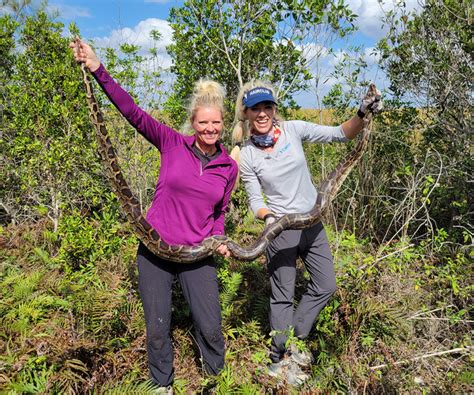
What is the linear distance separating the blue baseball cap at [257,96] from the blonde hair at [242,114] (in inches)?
3.8

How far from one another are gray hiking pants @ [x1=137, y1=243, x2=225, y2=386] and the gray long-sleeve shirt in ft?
2.97

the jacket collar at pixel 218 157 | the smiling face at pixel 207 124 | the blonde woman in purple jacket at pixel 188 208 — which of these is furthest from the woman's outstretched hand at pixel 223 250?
the smiling face at pixel 207 124

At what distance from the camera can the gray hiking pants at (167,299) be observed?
11.0 ft

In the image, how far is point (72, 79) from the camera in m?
6.27

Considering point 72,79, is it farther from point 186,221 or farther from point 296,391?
point 296,391

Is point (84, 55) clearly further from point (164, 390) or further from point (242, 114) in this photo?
point (164, 390)

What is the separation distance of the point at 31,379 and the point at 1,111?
5.87 metres

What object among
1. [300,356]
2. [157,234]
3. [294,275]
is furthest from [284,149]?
[300,356]

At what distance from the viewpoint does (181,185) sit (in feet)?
10.7

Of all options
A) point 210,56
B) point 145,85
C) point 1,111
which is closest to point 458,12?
point 210,56

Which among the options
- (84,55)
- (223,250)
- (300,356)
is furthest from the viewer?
(300,356)

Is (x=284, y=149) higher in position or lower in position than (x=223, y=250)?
higher

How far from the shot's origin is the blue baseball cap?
3.44 metres

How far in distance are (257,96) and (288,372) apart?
9.83ft
